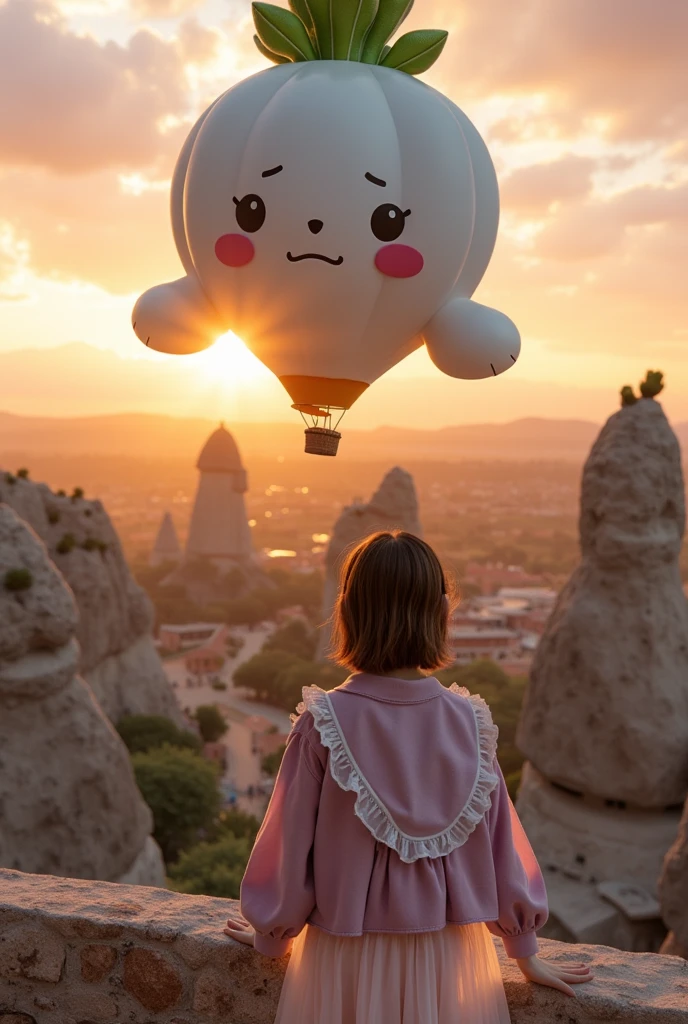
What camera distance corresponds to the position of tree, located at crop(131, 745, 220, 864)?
574 inches

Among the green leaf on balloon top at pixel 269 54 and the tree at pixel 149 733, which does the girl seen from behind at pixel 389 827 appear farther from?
the tree at pixel 149 733

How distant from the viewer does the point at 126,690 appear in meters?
17.2

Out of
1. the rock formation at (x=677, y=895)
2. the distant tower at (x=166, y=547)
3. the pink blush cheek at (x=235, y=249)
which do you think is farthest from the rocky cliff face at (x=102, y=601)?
the distant tower at (x=166, y=547)

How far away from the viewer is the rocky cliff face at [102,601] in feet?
52.5

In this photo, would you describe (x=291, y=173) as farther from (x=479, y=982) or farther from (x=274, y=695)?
(x=274, y=695)

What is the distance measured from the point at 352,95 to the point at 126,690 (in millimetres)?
14739

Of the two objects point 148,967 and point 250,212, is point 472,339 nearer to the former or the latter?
point 250,212

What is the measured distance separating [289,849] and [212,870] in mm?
11146

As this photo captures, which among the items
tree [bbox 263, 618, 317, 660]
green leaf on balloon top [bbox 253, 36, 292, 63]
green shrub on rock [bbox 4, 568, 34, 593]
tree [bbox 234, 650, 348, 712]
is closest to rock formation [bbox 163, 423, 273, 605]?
tree [bbox 263, 618, 317, 660]

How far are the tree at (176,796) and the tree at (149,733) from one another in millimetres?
875

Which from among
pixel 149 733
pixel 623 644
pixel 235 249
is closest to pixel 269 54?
pixel 235 249

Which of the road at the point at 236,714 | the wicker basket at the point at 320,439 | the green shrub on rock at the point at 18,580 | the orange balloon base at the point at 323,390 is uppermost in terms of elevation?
the orange balloon base at the point at 323,390

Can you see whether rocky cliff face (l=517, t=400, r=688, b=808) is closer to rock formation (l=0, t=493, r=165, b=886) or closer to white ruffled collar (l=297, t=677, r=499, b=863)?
rock formation (l=0, t=493, r=165, b=886)

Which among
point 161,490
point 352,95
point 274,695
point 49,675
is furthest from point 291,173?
point 161,490
